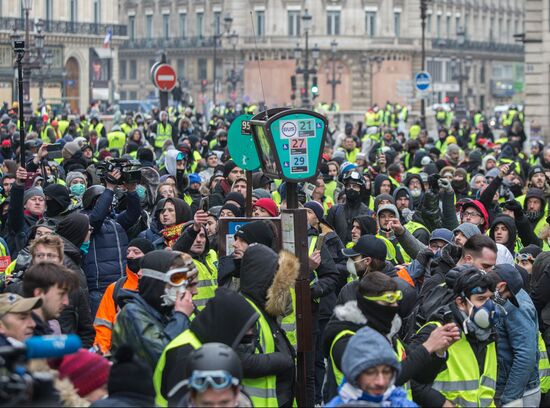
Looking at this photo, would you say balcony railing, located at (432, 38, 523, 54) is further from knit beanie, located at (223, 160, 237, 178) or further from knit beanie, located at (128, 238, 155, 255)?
knit beanie, located at (128, 238, 155, 255)

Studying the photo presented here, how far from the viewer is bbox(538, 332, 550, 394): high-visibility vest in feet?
33.1

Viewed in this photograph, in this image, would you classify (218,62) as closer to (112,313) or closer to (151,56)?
(151,56)

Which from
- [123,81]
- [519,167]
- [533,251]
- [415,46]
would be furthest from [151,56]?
[533,251]

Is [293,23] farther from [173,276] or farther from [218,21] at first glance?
[173,276]

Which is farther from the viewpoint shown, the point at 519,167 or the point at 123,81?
the point at 123,81

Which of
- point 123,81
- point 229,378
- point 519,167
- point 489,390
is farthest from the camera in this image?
point 123,81

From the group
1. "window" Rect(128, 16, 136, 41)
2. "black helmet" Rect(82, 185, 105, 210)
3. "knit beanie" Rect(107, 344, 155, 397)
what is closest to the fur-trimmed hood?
"knit beanie" Rect(107, 344, 155, 397)

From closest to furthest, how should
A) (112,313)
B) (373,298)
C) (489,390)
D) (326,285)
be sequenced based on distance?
(373,298)
(489,390)
(112,313)
(326,285)

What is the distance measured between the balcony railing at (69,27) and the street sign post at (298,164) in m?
54.8

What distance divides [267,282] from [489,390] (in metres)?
1.40

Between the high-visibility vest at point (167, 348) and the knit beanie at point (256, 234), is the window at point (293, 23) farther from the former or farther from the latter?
the high-visibility vest at point (167, 348)

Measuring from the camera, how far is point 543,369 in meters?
10.1

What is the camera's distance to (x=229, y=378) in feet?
20.1

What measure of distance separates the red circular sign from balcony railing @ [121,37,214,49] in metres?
62.8
